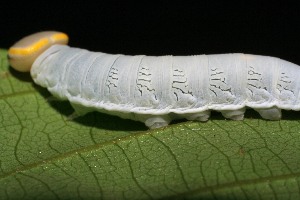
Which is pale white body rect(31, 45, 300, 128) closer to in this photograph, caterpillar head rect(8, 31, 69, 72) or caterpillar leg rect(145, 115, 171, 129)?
caterpillar leg rect(145, 115, 171, 129)

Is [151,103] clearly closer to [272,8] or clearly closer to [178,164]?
[178,164]

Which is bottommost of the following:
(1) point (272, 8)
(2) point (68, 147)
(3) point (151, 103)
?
(2) point (68, 147)

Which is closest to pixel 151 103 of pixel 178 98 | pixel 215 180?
pixel 178 98

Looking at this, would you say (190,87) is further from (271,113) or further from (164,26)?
(164,26)

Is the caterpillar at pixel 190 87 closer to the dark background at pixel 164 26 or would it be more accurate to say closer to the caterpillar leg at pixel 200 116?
the caterpillar leg at pixel 200 116

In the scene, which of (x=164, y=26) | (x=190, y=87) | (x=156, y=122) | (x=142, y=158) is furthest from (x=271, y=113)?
(x=164, y=26)

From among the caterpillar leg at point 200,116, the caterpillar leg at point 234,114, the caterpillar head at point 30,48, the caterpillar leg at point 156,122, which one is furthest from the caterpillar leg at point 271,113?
the caterpillar head at point 30,48
